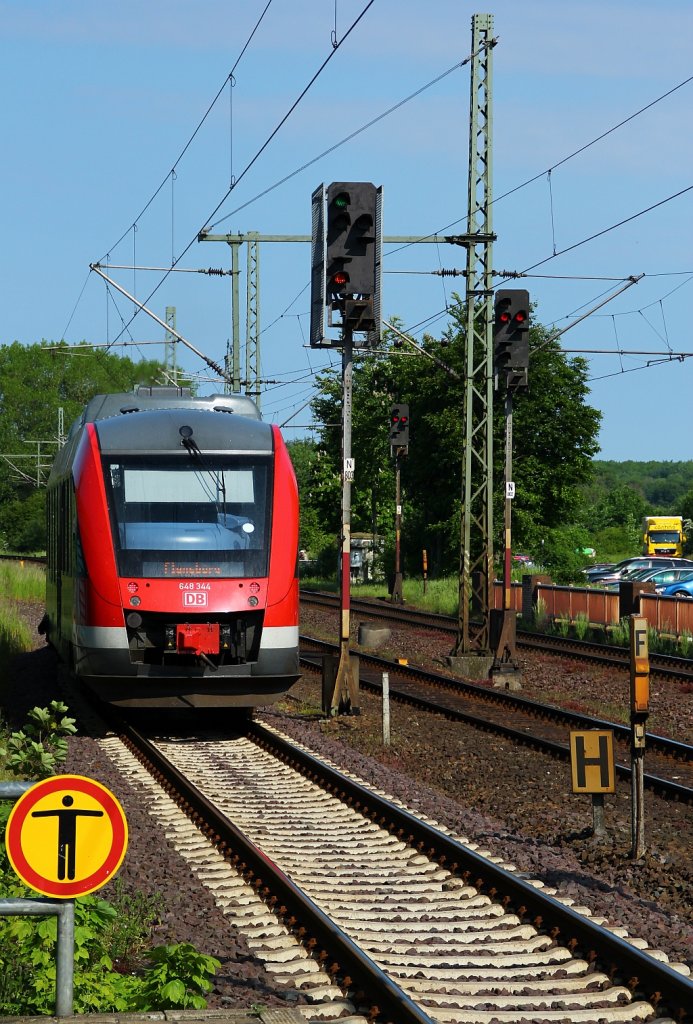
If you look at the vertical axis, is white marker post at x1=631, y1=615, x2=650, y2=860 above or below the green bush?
above

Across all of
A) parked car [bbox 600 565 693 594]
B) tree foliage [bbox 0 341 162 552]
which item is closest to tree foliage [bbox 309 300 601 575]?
parked car [bbox 600 565 693 594]

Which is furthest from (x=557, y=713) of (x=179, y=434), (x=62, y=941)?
(x=62, y=941)

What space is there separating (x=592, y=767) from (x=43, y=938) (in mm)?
5222

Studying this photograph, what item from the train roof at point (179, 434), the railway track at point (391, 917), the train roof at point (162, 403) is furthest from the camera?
the train roof at point (162, 403)

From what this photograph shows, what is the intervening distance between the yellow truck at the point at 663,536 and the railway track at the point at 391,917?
217ft

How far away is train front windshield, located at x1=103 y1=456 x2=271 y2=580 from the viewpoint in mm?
13891

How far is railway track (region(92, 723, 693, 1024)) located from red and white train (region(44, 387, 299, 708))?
1.61 meters

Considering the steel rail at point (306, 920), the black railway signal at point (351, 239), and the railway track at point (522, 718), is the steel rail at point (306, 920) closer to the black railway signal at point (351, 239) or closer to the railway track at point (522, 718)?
the railway track at point (522, 718)

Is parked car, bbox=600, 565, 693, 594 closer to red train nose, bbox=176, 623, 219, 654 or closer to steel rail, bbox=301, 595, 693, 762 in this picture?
steel rail, bbox=301, 595, 693, 762

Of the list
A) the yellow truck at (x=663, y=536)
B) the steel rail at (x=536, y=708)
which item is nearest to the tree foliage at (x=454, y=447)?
the yellow truck at (x=663, y=536)

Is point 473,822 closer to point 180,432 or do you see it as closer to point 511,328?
point 180,432

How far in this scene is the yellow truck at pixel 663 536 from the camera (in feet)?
251

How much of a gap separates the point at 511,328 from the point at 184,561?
967 cm

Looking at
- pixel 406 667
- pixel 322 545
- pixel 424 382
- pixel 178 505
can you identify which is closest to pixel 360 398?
pixel 424 382
